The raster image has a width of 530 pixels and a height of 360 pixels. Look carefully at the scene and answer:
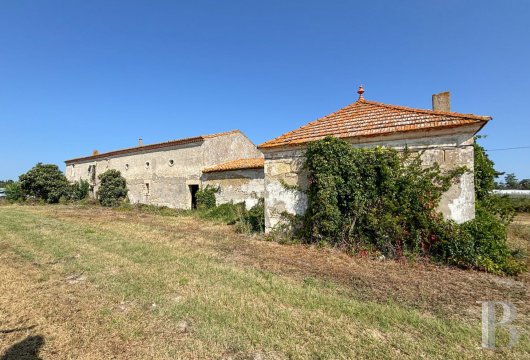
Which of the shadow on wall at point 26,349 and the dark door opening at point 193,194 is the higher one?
the dark door opening at point 193,194

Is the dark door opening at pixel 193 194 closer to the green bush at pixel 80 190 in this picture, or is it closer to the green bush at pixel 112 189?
the green bush at pixel 112 189

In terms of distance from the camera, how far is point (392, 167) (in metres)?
6.62

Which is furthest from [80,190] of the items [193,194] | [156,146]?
[193,194]

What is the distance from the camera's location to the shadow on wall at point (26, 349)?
8.72 feet

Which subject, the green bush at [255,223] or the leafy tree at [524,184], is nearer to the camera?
the green bush at [255,223]

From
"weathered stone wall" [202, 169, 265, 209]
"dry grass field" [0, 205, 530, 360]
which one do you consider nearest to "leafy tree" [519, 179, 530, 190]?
"weathered stone wall" [202, 169, 265, 209]

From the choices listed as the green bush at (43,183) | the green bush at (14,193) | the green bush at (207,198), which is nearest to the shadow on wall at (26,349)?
the green bush at (207,198)

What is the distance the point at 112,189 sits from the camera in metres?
22.7

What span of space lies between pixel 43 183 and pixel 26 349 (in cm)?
2676

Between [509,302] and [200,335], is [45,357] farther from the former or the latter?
[509,302]

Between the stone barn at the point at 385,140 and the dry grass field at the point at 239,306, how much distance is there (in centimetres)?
182

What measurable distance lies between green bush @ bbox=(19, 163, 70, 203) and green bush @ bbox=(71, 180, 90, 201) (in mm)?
958

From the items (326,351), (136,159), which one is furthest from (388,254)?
(136,159)

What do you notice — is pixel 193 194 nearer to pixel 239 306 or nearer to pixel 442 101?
pixel 442 101
